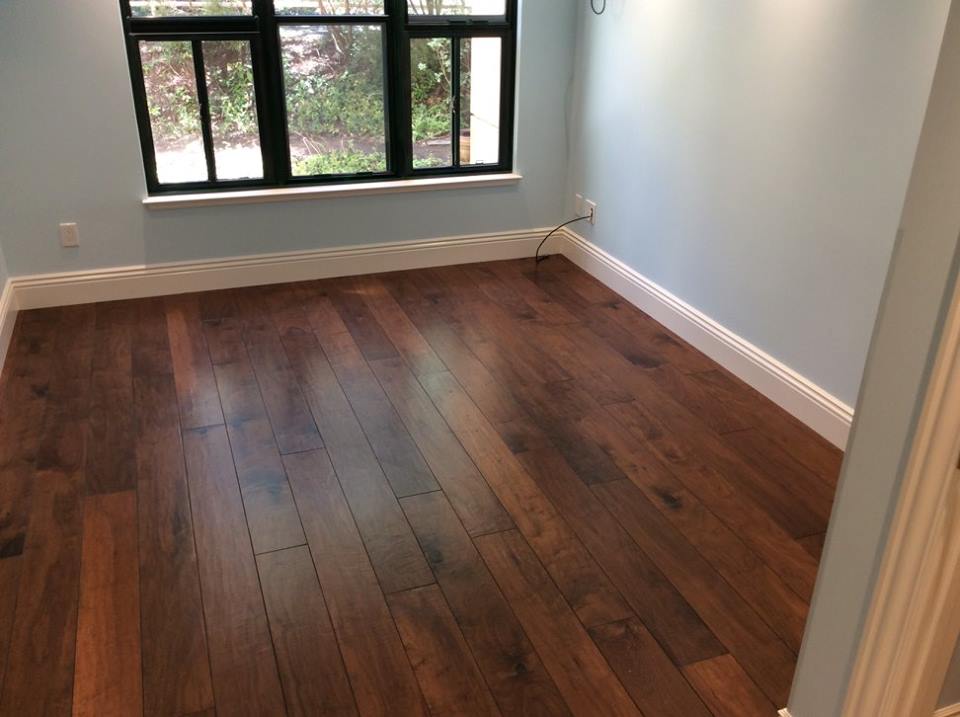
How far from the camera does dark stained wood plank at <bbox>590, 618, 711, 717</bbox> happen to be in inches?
73.0

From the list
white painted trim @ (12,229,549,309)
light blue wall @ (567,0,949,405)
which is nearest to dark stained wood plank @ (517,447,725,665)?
light blue wall @ (567,0,949,405)

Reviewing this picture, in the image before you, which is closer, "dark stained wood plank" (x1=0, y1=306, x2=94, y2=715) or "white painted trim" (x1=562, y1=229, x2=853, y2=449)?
"dark stained wood plank" (x1=0, y1=306, x2=94, y2=715)

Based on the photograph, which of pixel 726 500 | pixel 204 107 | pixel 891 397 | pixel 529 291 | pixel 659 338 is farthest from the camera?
pixel 529 291

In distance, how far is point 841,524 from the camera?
1.53m

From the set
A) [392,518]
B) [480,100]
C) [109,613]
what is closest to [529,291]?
[480,100]

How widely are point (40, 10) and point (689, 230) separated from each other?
8.79 ft

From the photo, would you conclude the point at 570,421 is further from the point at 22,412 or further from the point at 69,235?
the point at 69,235

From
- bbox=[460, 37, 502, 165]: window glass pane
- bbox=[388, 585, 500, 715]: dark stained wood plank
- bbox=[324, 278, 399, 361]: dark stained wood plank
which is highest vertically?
bbox=[460, 37, 502, 165]: window glass pane

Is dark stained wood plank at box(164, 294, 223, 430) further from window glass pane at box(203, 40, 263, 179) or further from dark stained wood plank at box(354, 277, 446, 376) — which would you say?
dark stained wood plank at box(354, 277, 446, 376)

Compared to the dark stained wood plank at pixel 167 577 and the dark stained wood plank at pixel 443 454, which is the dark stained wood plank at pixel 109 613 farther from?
the dark stained wood plank at pixel 443 454

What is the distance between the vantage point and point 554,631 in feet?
6.73

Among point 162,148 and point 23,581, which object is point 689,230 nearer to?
point 162,148

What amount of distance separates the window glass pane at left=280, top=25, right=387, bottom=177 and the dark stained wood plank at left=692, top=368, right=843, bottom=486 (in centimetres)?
193

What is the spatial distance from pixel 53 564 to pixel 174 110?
2.19 metres
